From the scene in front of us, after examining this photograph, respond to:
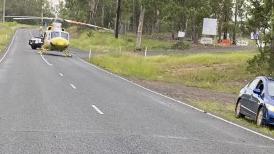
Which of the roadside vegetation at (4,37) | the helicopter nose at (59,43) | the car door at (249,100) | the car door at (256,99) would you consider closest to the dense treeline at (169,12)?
the roadside vegetation at (4,37)

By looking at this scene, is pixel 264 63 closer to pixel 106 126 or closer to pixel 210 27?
pixel 106 126


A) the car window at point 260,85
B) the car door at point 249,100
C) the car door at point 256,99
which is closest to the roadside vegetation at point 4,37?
the car door at point 249,100

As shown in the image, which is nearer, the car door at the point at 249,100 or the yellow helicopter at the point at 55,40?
the car door at the point at 249,100

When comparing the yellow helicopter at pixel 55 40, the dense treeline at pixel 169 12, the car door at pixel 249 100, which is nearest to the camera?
the car door at pixel 249 100

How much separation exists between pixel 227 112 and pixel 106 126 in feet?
28.4

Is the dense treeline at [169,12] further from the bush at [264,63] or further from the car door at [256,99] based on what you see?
the car door at [256,99]

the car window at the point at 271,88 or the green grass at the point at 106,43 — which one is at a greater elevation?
the car window at the point at 271,88

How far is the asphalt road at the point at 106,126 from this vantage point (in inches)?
420

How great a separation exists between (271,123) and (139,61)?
94.9ft

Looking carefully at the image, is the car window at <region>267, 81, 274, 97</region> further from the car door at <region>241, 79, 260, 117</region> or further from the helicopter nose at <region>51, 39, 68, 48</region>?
the helicopter nose at <region>51, 39, 68, 48</region>

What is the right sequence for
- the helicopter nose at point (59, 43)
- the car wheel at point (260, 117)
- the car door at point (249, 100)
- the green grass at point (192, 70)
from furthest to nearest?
the helicopter nose at point (59, 43)
the green grass at point (192, 70)
the car door at point (249, 100)
the car wheel at point (260, 117)

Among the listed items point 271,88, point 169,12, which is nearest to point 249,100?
point 271,88

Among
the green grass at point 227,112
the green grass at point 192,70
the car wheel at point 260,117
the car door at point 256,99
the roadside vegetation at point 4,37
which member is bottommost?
the roadside vegetation at point 4,37

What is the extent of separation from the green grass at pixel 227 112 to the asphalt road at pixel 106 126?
2.88 ft
